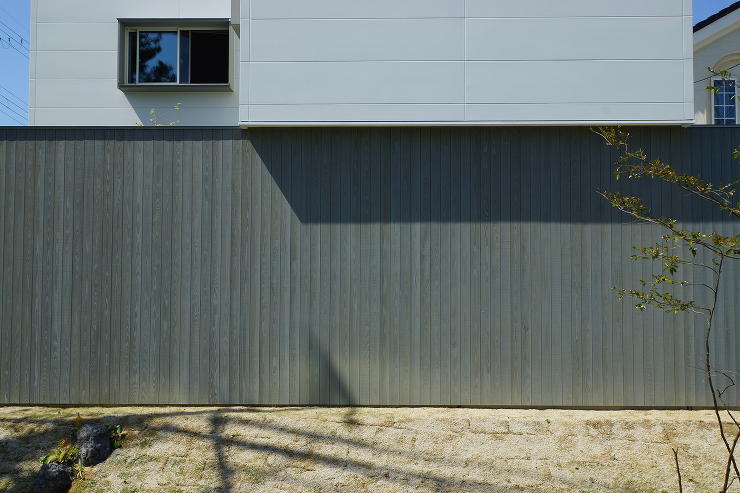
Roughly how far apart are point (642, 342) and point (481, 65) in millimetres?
3566

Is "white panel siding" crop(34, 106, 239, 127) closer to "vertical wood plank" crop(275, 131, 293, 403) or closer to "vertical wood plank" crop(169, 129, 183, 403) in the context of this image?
"vertical wood plank" crop(169, 129, 183, 403)

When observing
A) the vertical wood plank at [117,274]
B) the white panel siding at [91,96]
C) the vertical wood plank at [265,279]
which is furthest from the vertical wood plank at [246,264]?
the white panel siding at [91,96]

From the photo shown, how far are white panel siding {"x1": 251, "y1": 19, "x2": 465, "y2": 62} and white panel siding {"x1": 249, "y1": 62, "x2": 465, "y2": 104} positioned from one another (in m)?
0.10

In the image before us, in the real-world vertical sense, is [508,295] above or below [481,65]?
below

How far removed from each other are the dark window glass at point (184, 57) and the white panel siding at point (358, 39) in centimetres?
413

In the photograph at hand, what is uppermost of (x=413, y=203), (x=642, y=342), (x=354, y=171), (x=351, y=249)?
(x=354, y=171)

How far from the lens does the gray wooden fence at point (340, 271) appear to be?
5.46 m

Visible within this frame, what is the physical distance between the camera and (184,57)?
909 cm

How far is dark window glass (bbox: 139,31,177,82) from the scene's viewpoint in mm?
9078

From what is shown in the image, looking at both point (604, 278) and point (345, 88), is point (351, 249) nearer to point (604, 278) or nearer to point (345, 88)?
point (345, 88)

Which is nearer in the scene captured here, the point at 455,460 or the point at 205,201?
the point at 455,460

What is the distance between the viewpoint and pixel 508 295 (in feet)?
18.1

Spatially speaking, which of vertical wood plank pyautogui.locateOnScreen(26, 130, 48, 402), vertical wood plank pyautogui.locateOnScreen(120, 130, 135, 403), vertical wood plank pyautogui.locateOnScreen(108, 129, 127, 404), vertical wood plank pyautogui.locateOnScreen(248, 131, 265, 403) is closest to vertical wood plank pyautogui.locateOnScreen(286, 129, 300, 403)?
vertical wood plank pyautogui.locateOnScreen(248, 131, 265, 403)

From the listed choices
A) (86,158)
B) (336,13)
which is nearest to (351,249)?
(336,13)
